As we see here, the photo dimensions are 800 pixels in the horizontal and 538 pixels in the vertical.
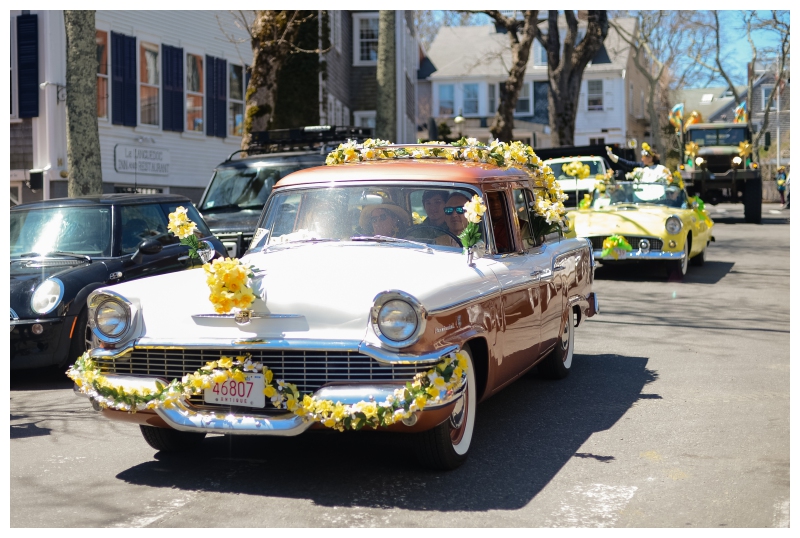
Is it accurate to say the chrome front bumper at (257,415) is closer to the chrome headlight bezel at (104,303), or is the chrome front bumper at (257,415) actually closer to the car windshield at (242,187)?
the chrome headlight bezel at (104,303)

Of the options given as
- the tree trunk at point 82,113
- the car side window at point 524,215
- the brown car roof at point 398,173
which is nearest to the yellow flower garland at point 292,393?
the brown car roof at point 398,173

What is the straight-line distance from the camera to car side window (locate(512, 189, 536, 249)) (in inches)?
275

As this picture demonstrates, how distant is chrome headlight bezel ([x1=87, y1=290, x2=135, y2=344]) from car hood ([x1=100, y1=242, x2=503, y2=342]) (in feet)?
0.16

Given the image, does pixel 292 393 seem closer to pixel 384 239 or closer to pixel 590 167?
pixel 384 239

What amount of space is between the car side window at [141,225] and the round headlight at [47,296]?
3.21 ft

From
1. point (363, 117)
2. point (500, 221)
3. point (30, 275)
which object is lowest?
point (30, 275)

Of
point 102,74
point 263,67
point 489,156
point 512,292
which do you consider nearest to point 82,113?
point 263,67

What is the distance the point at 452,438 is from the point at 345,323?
92cm

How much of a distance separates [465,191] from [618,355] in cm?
350

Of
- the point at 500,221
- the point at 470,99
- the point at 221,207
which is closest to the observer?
the point at 500,221

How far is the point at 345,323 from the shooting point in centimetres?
505

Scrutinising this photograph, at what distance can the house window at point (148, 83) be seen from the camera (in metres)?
22.0
